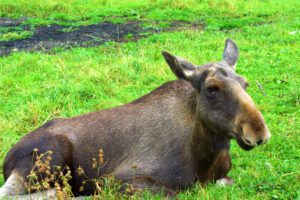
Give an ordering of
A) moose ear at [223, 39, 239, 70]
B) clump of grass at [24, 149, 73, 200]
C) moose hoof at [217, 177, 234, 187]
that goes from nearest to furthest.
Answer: clump of grass at [24, 149, 73, 200]
moose hoof at [217, 177, 234, 187]
moose ear at [223, 39, 239, 70]

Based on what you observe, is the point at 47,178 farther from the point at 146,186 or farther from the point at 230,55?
the point at 230,55

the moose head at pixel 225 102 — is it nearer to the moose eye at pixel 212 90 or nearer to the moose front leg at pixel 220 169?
the moose eye at pixel 212 90

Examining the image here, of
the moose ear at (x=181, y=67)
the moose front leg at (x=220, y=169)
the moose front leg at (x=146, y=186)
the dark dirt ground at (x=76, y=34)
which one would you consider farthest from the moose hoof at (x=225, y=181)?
the dark dirt ground at (x=76, y=34)

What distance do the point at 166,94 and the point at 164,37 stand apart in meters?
8.02

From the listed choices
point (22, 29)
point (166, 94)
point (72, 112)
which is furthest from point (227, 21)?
point (166, 94)

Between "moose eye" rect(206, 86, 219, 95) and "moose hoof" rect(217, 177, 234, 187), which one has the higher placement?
"moose eye" rect(206, 86, 219, 95)

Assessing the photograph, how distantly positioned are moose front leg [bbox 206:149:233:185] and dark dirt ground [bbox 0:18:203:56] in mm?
8002

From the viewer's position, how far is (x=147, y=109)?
6508mm

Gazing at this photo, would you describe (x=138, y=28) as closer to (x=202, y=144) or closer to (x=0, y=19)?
(x=0, y=19)

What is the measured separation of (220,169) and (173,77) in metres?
4.48

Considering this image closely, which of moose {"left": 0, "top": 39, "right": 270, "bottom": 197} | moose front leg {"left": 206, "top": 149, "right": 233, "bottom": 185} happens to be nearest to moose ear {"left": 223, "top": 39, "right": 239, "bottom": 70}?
moose {"left": 0, "top": 39, "right": 270, "bottom": 197}

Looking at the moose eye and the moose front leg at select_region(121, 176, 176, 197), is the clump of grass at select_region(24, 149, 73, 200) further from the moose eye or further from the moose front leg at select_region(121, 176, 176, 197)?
the moose eye

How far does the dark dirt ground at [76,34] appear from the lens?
46.9 ft

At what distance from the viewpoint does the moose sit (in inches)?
224
